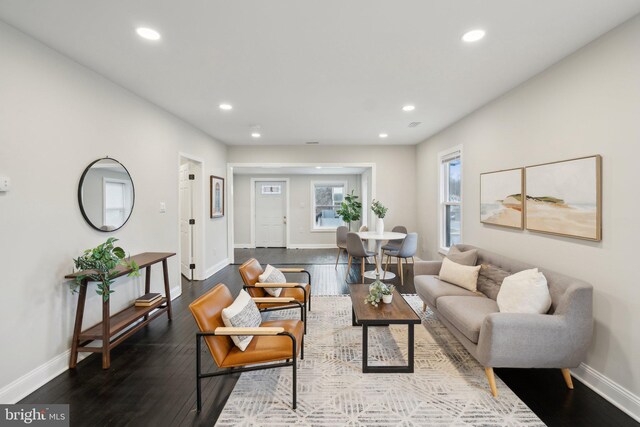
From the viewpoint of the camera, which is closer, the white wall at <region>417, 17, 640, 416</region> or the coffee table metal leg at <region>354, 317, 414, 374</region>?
the white wall at <region>417, 17, 640, 416</region>

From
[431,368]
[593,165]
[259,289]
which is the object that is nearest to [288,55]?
[259,289]

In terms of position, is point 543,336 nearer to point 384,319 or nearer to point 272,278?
point 384,319

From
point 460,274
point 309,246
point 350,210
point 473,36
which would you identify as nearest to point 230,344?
point 460,274

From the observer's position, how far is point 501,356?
6.68 ft

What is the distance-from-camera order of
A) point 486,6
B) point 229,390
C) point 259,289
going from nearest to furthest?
1. point 486,6
2. point 229,390
3. point 259,289

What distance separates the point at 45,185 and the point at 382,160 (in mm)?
5356

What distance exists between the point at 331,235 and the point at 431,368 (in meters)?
6.54

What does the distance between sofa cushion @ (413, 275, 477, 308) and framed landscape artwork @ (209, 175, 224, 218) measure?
3825mm

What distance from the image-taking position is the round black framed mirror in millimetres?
2656

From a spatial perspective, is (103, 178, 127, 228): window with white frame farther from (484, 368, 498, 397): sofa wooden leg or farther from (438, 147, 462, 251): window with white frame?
(438, 147, 462, 251): window with white frame

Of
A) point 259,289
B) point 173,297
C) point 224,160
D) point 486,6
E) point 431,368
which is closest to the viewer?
point 486,6

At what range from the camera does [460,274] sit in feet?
10.4

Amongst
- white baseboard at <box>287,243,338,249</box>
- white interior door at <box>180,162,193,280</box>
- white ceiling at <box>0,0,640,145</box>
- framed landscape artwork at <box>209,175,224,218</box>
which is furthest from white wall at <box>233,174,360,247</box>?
white ceiling at <box>0,0,640,145</box>

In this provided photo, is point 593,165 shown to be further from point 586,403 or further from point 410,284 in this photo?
point 410,284
